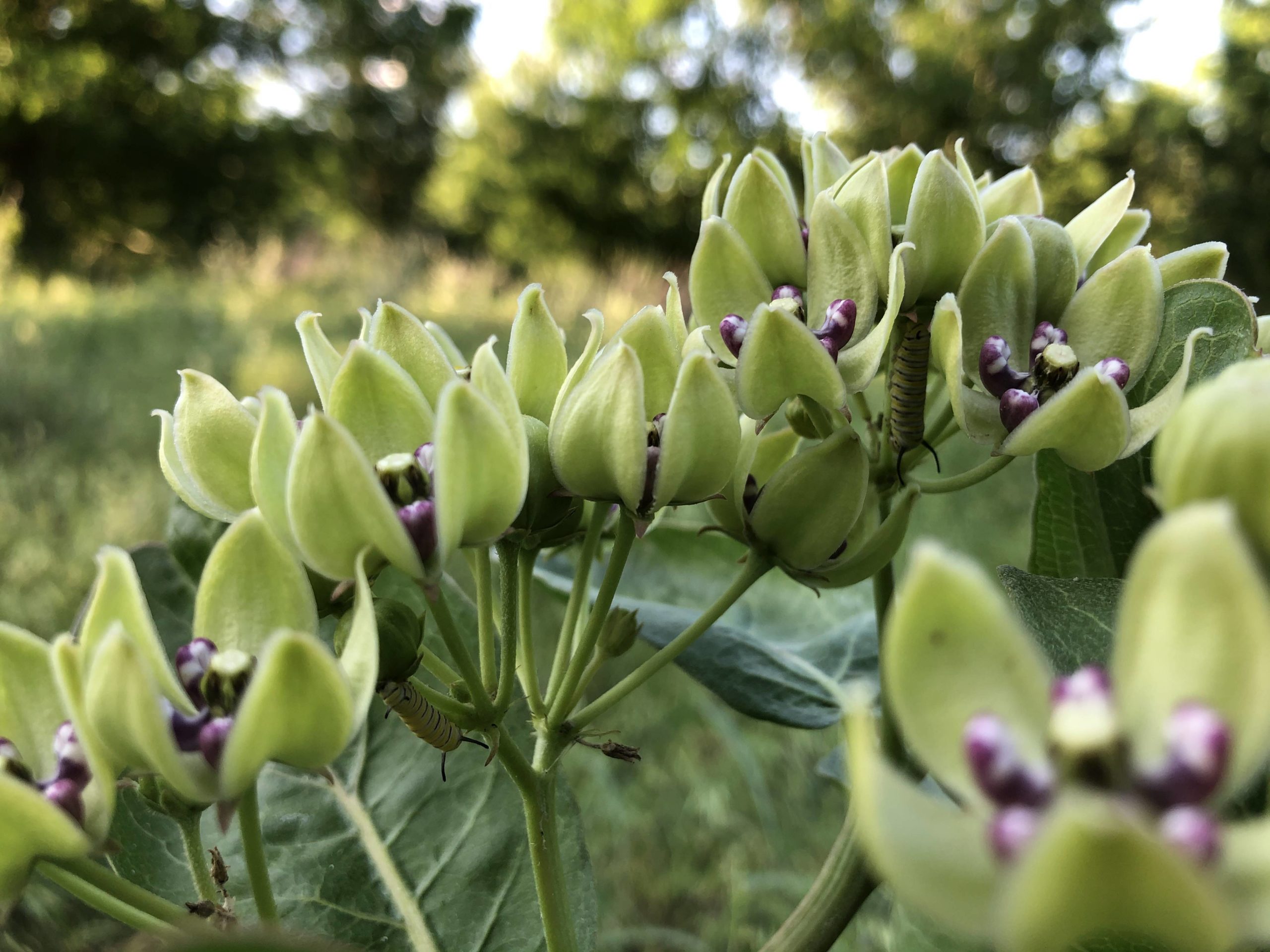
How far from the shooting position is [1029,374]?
0.49 meters

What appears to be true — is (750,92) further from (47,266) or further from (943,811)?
(943,811)

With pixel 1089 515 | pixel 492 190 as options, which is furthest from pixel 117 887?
pixel 492 190

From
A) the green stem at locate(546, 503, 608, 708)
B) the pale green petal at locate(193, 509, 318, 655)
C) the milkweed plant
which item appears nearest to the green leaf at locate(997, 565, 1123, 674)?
the milkweed plant

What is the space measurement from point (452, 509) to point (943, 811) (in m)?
0.21

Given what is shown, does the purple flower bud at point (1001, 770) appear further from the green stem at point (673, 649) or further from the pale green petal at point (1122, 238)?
the pale green petal at point (1122, 238)

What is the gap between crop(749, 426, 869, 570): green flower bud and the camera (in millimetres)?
459

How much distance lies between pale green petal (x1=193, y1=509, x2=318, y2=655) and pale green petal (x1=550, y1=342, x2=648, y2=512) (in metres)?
0.13

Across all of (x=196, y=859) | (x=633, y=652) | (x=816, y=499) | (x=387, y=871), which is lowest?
(x=633, y=652)

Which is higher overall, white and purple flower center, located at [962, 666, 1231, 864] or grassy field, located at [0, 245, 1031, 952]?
white and purple flower center, located at [962, 666, 1231, 864]

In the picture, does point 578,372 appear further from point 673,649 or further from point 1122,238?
point 1122,238

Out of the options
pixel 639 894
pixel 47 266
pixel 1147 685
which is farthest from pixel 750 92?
pixel 1147 685

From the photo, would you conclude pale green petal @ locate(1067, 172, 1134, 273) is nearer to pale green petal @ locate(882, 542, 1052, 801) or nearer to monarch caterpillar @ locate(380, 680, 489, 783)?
pale green petal @ locate(882, 542, 1052, 801)

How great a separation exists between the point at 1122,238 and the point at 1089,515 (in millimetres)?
172

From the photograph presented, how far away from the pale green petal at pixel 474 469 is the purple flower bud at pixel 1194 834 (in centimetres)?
26
